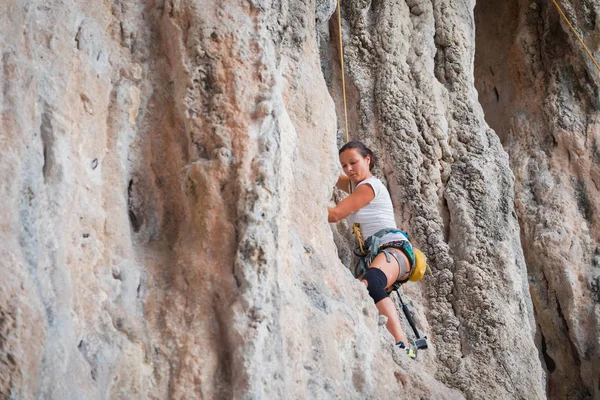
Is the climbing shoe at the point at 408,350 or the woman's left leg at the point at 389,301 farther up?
the woman's left leg at the point at 389,301

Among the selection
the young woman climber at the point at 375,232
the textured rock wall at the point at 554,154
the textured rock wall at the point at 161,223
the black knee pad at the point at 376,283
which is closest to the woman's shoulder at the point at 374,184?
the young woman climber at the point at 375,232

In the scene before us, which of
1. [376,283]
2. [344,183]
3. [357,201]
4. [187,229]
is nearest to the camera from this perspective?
[187,229]

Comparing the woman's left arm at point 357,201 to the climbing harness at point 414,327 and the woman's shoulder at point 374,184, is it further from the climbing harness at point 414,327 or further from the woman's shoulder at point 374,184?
the climbing harness at point 414,327

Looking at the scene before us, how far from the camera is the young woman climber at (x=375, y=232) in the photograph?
289 centimetres

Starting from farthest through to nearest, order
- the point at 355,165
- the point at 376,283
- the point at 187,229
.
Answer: the point at 355,165 < the point at 376,283 < the point at 187,229

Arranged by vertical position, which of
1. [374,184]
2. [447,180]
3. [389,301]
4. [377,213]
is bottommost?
[389,301]

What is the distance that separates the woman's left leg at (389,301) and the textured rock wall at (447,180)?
1.46ft

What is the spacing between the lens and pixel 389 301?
115 inches

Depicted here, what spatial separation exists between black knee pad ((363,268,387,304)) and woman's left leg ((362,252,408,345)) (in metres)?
0.01

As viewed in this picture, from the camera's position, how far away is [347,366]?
7.51 ft

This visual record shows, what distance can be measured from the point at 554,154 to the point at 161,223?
385 cm

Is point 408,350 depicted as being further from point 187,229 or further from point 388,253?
point 187,229

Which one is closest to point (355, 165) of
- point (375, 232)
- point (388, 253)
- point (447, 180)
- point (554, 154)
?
point (375, 232)

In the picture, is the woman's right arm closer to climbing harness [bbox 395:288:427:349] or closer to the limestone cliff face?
the limestone cliff face
